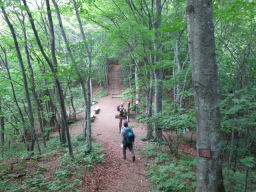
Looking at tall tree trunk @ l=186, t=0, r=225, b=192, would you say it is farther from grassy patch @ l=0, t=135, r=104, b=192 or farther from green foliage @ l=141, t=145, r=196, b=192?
grassy patch @ l=0, t=135, r=104, b=192

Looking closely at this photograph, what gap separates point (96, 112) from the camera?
15398 millimetres

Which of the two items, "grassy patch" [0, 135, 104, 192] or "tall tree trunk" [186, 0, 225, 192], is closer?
"tall tree trunk" [186, 0, 225, 192]

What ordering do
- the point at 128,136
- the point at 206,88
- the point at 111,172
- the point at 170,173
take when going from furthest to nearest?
1. the point at 128,136
2. the point at 111,172
3. the point at 170,173
4. the point at 206,88

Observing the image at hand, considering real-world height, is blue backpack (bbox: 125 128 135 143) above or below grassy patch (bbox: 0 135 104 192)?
above

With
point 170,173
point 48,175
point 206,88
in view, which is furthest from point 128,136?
point 206,88

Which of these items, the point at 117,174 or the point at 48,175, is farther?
the point at 117,174

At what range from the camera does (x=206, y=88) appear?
1762mm

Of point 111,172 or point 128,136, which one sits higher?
point 128,136

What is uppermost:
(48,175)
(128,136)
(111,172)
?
(128,136)

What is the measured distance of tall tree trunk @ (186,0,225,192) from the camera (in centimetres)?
172

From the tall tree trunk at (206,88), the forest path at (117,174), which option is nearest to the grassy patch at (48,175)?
the forest path at (117,174)

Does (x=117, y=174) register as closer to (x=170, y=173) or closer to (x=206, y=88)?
(x=170, y=173)

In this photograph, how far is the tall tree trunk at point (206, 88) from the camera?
1.72 m

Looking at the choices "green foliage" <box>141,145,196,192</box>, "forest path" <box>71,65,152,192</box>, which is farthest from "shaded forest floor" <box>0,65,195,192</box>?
"green foliage" <box>141,145,196,192</box>
